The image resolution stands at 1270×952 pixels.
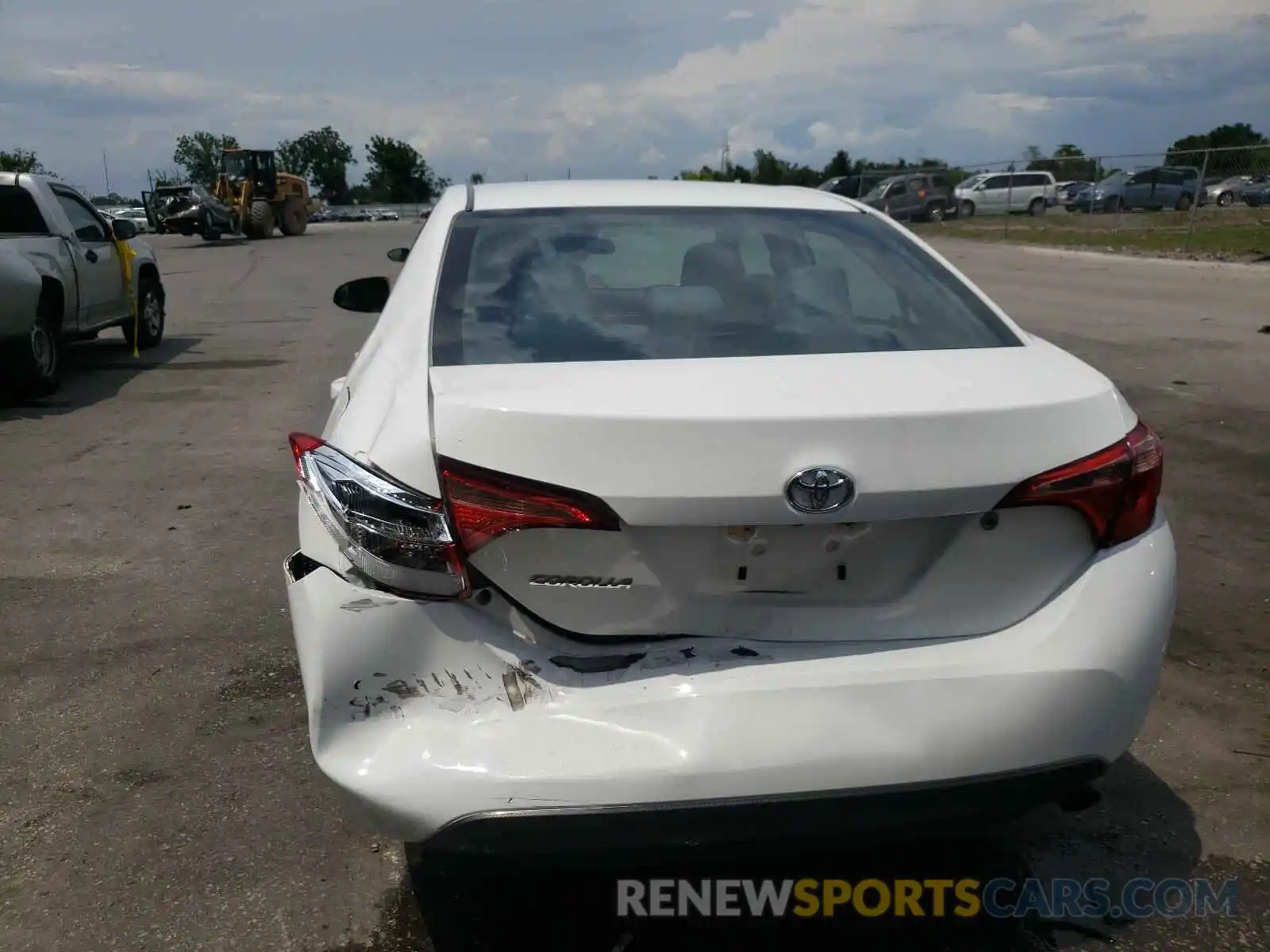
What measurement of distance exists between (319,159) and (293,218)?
83.2m

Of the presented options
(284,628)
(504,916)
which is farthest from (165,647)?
(504,916)

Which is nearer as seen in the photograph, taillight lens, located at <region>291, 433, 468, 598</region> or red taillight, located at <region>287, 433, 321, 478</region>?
taillight lens, located at <region>291, 433, 468, 598</region>

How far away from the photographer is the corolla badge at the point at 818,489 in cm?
214

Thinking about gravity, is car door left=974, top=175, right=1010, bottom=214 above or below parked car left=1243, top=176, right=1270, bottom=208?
below

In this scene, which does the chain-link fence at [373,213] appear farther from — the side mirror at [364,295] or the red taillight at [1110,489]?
the red taillight at [1110,489]

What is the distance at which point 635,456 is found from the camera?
7.01 ft

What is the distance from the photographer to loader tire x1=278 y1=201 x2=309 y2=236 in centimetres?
3991

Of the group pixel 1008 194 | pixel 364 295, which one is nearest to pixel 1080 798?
pixel 364 295

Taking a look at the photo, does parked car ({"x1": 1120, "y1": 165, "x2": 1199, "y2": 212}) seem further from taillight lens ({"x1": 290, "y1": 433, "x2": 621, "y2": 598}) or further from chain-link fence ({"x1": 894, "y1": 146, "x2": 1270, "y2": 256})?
taillight lens ({"x1": 290, "y1": 433, "x2": 621, "y2": 598})

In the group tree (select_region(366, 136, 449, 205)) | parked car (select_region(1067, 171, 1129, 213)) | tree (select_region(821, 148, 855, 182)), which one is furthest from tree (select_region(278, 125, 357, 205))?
parked car (select_region(1067, 171, 1129, 213))

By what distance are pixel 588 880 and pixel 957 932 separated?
33.7 inches

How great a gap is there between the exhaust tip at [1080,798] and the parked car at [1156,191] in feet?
98.4

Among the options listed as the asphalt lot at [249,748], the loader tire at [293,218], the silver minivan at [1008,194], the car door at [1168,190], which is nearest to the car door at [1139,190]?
the car door at [1168,190]

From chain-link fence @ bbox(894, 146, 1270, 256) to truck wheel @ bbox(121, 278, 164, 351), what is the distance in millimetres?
18385
